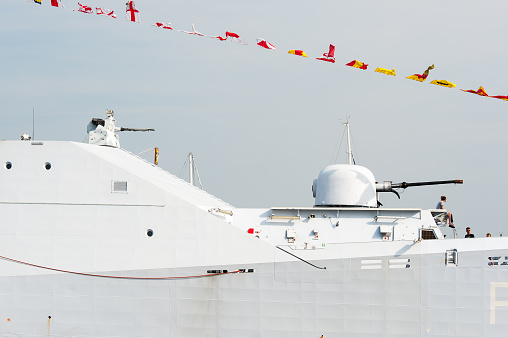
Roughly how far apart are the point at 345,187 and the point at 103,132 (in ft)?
22.2

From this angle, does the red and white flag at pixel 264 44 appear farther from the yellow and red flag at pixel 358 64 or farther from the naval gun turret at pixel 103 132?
the naval gun turret at pixel 103 132

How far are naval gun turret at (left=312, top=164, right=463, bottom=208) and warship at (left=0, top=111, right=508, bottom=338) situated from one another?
5.04 ft

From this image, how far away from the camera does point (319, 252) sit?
55.2ft

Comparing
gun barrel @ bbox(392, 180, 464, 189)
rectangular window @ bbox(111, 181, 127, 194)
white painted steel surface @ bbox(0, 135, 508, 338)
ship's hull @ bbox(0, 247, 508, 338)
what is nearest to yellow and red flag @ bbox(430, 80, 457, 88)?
white painted steel surface @ bbox(0, 135, 508, 338)

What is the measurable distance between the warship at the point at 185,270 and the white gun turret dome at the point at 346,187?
5.07 ft

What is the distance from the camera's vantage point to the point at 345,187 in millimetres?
18922

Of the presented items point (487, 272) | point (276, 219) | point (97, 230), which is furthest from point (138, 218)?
point (487, 272)

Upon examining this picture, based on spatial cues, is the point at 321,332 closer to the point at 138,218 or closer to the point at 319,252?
the point at 319,252

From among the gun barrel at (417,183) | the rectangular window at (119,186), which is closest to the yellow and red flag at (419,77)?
the gun barrel at (417,183)

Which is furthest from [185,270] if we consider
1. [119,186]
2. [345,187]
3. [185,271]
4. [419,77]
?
[419,77]

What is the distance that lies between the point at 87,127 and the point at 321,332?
29.0ft

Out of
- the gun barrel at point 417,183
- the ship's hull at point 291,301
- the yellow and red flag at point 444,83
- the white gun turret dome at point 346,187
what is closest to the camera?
the ship's hull at point 291,301

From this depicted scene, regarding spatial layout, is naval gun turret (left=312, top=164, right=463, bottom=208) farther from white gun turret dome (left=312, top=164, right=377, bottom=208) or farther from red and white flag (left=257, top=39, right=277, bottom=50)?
red and white flag (left=257, top=39, right=277, bottom=50)

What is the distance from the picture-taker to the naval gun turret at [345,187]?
1888 centimetres
